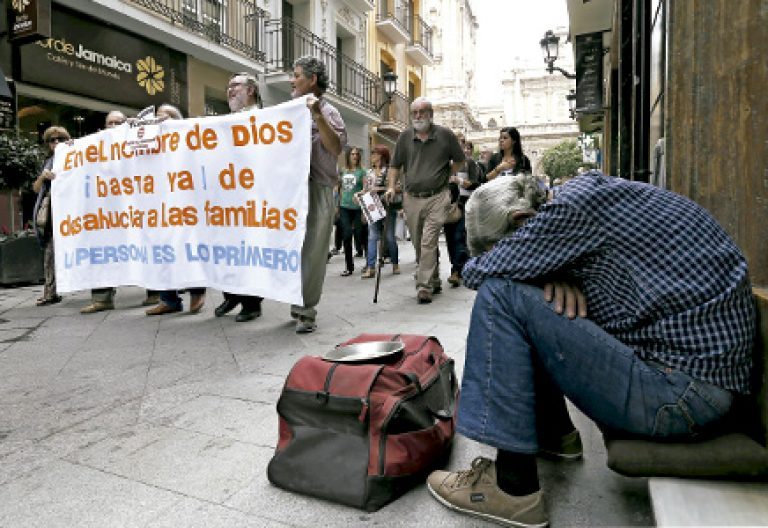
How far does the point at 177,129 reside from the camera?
4.73m

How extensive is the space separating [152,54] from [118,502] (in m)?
10.9

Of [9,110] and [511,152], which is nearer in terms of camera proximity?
[511,152]

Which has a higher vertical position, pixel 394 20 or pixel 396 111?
pixel 394 20

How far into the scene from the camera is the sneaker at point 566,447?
A: 83.5 inches

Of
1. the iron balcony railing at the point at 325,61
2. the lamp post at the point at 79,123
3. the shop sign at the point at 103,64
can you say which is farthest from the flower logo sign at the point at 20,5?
the iron balcony railing at the point at 325,61

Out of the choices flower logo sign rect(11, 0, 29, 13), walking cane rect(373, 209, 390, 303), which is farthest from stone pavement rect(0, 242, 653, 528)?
flower logo sign rect(11, 0, 29, 13)

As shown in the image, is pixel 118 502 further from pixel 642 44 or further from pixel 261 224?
pixel 642 44

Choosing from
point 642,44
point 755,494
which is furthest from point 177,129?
point 755,494

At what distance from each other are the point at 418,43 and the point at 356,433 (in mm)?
24058

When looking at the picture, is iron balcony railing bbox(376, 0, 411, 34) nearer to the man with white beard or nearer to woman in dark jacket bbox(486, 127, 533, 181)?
woman in dark jacket bbox(486, 127, 533, 181)

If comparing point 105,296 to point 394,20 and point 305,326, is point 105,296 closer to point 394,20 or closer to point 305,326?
point 305,326

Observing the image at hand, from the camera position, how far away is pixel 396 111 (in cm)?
→ 2184

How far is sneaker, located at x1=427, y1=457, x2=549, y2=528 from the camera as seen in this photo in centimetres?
170

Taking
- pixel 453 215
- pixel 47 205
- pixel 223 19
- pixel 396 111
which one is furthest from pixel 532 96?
pixel 47 205
